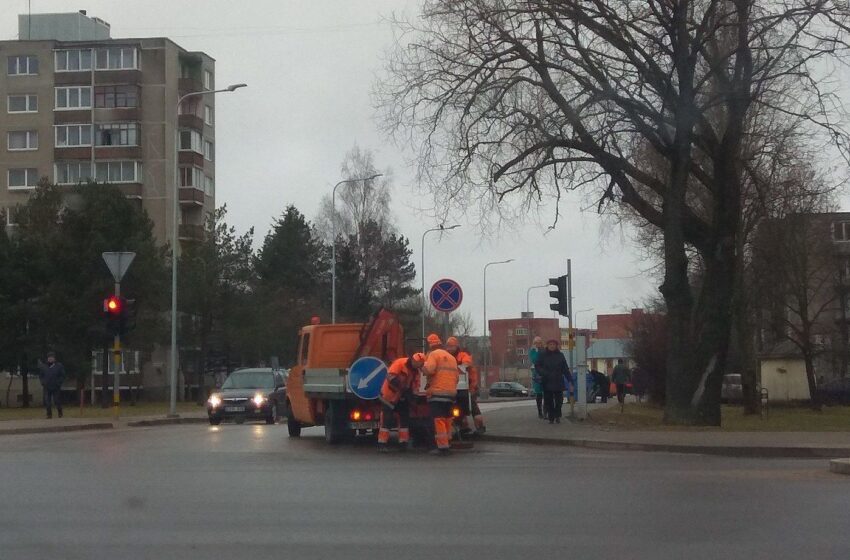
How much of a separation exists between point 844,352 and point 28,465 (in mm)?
46304

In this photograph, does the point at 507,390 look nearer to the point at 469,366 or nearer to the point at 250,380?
the point at 250,380

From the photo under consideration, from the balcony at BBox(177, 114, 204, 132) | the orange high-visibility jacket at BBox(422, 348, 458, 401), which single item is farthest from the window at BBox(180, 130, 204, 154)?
the orange high-visibility jacket at BBox(422, 348, 458, 401)

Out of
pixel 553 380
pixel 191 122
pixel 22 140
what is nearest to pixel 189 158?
pixel 191 122

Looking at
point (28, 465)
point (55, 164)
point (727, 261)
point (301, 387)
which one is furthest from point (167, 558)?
point (55, 164)

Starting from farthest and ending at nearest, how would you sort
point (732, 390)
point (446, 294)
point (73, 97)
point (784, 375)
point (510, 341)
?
point (510, 341) → point (73, 97) → point (784, 375) → point (732, 390) → point (446, 294)

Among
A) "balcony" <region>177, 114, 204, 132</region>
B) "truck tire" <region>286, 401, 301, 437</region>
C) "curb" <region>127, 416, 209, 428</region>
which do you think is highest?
"balcony" <region>177, 114, 204, 132</region>

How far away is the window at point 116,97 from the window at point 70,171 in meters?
4.16

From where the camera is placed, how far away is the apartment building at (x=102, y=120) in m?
79.5

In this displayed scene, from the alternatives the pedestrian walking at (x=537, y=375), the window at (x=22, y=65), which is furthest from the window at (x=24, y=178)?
the pedestrian walking at (x=537, y=375)

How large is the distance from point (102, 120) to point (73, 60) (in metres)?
4.55

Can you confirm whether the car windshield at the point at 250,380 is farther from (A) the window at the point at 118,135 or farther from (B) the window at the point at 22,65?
(B) the window at the point at 22,65

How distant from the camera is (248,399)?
109 ft

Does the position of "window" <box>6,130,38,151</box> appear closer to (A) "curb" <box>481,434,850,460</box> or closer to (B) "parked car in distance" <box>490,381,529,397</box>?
(B) "parked car in distance" <box>490,381,529,397</box>

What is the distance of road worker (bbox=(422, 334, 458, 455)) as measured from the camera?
18.9 metres
